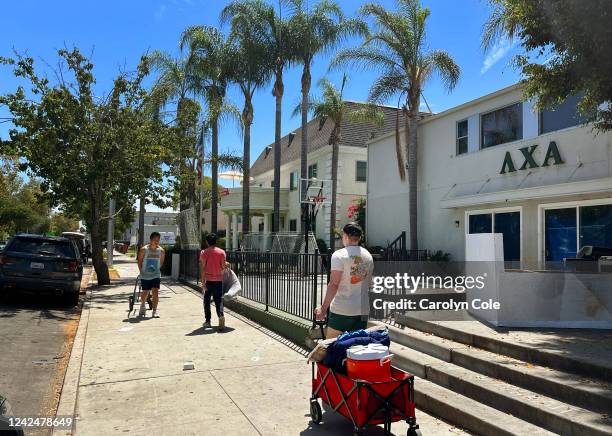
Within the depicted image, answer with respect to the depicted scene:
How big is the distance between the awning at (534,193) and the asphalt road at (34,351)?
1102 cm

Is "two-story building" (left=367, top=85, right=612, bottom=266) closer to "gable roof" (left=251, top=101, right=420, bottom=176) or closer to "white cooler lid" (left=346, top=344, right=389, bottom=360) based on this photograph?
"gable roof" (left=251, top=101, right=420, bottom=176)

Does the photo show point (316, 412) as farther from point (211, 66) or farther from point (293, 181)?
point (293, 181)

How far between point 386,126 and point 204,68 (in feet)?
32.6

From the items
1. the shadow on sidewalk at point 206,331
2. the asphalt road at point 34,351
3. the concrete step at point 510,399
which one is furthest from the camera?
the shadow on sidewalk at point 206,331

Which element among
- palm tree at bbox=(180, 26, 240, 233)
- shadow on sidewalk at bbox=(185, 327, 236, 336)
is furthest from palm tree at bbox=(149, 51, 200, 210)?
shadow on sidewalk at bbox=(185, 327, 236, 336)

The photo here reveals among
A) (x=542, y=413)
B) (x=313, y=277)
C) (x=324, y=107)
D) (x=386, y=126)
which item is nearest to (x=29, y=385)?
(x=313, y=277)

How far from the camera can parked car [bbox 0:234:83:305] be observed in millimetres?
11586

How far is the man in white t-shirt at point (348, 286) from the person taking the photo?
16.6 ft

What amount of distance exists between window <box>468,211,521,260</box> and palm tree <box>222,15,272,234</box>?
39.2 ft

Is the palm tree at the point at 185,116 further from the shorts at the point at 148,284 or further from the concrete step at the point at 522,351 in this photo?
the concrete step at the point at 522,351

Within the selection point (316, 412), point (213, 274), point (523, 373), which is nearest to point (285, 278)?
point (213, 274)

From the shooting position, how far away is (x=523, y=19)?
25.9ft

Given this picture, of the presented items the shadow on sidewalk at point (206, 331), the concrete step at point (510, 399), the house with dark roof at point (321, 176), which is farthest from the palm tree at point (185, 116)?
the concrete step at point (510, 399)

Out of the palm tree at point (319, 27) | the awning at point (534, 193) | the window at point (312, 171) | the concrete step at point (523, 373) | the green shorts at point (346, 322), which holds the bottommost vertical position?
the concrete step at point (523, 373)
